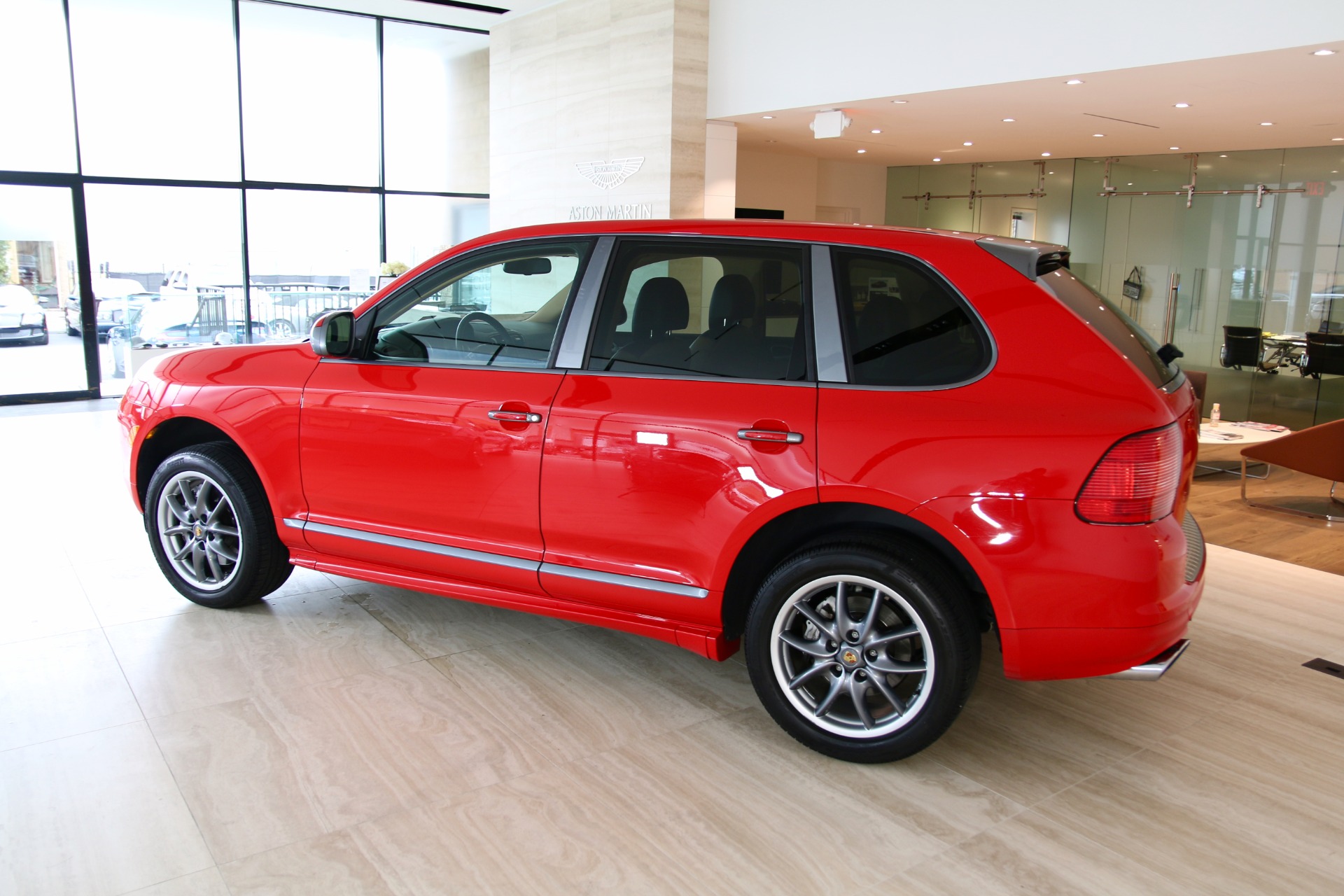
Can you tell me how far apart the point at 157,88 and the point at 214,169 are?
95 cm

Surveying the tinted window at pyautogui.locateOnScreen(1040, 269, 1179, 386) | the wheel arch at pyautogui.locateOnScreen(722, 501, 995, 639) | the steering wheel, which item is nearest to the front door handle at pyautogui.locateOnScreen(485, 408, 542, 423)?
the steering wheel

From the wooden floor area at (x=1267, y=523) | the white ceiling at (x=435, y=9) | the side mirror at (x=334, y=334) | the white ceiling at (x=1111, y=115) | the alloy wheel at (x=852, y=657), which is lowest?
the wooden floor area at (x=1267, y=523)

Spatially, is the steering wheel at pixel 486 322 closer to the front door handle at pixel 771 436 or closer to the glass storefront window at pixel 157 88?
the front door handle at pixel 771 436

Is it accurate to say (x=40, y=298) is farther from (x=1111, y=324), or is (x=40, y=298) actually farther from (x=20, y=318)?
(x=1111, y=324)

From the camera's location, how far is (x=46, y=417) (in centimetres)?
868

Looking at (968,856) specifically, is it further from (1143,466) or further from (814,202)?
(814,202)

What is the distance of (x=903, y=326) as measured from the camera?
8.46ft

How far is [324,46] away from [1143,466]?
11.3m

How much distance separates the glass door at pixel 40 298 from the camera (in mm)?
9508

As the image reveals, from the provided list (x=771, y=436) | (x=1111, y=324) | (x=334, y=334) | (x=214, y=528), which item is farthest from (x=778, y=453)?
(x=214, y=528)

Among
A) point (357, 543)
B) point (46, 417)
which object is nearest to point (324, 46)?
point (46, 417)

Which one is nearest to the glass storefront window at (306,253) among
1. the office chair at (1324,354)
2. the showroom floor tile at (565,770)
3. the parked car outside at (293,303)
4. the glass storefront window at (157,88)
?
the parked car outside at (293,303)

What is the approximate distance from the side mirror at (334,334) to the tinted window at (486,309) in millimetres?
87

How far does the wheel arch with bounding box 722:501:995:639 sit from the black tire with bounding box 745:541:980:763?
50 millimetres
